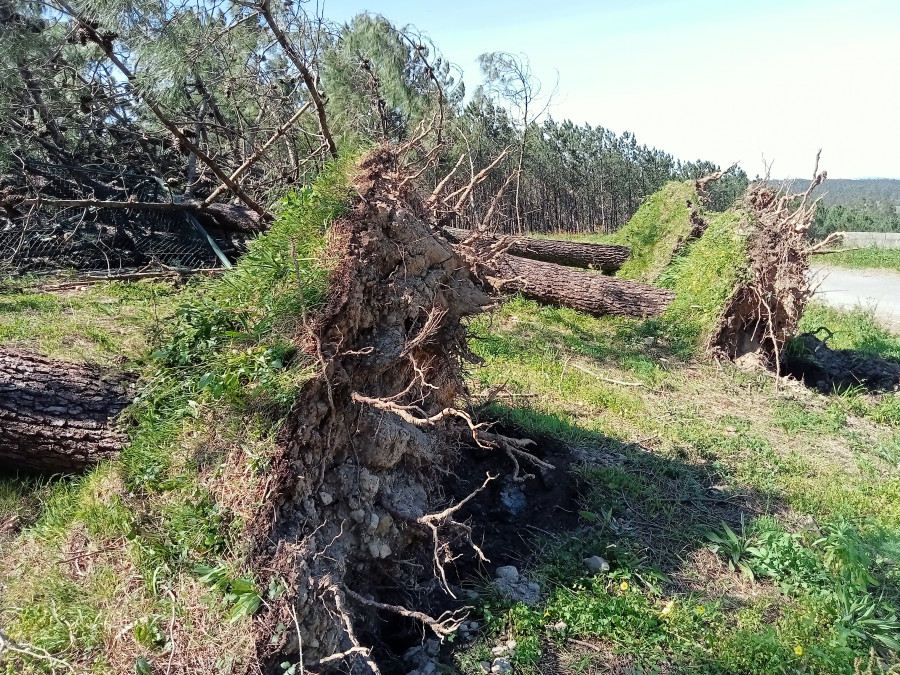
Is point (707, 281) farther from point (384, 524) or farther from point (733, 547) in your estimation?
point (384, 524)

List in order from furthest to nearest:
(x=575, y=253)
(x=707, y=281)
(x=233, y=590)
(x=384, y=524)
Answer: (x=575, y=253) < (x=707, y=281) < (x=384, y=524) < (x=233, y=590)

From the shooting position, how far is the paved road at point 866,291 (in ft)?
38.3

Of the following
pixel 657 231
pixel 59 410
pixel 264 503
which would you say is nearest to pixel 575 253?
pixel 657 231

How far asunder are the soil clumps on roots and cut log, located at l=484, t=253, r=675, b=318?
5749mm

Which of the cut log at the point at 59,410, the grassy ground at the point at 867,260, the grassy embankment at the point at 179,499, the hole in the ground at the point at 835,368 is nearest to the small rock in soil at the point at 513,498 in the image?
the grassy embankment at the point at 179,499

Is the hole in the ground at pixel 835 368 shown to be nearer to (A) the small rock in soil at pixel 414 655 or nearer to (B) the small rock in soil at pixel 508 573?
(B) the small rock in soil at pixel 508 573

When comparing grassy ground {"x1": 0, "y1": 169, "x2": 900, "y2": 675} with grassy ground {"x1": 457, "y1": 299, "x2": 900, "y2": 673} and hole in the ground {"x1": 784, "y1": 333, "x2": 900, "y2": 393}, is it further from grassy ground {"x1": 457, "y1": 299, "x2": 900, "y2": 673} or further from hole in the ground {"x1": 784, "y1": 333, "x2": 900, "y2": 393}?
hole in the ground {"x1": 784, "y1": 333, "x2": 900, "y2": 393}

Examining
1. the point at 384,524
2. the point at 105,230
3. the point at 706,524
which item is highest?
the point at 105,230

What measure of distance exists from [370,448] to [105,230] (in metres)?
6.91

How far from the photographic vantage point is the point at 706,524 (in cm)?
427

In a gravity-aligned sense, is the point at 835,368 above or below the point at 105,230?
below

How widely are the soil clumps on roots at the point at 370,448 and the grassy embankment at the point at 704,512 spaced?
1.75 ft

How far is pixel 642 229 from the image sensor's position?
444 inches

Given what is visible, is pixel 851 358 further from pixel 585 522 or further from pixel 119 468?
pixel 119 468
